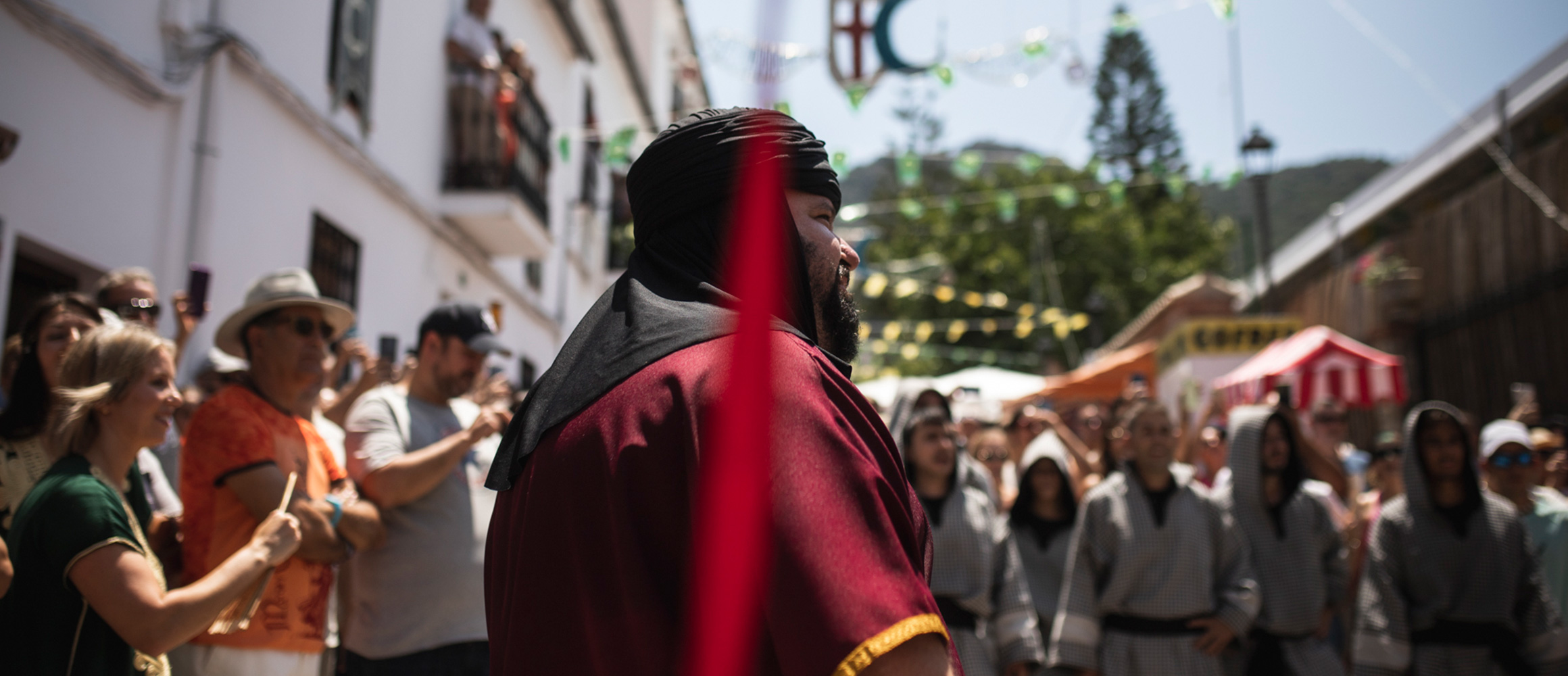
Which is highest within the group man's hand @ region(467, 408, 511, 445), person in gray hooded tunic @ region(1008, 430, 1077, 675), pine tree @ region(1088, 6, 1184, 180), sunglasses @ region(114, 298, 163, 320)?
pine tree @ region(1088, 6, 1184, 180)

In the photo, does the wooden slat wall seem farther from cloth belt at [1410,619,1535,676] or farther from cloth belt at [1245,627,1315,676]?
cloth belt at [1245,627,1315,676]

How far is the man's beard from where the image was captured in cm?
161

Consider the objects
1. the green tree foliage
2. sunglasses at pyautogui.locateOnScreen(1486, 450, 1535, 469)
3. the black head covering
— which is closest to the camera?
the black head covering

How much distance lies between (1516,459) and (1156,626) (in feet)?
7.72

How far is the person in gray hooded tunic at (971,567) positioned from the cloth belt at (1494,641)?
6.09 feet

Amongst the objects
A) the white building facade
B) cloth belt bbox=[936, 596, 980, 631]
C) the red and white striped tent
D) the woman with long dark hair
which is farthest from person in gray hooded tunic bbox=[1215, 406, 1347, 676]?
the white building facade

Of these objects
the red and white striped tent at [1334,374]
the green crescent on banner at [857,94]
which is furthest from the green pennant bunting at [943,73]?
the red and white striped tent at [1334,374]

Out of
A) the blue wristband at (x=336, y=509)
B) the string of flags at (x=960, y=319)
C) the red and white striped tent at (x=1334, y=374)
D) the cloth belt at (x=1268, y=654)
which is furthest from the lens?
the string of flags at (x=960, y=319)

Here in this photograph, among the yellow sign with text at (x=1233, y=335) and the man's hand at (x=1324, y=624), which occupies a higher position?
the yellow sign with text at (x=1233, y=335)

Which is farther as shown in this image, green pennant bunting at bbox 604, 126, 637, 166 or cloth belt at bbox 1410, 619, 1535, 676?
green pennant bunting at bbox 604, 126, 637, 166

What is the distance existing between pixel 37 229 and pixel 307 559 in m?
4.01

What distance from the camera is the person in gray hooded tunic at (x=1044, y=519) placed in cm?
575

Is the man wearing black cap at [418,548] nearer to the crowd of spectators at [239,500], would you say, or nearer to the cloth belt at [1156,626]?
the crowd of spectators at [239,500]

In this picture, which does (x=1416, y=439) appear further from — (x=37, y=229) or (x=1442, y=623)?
(x=37, y=229)
